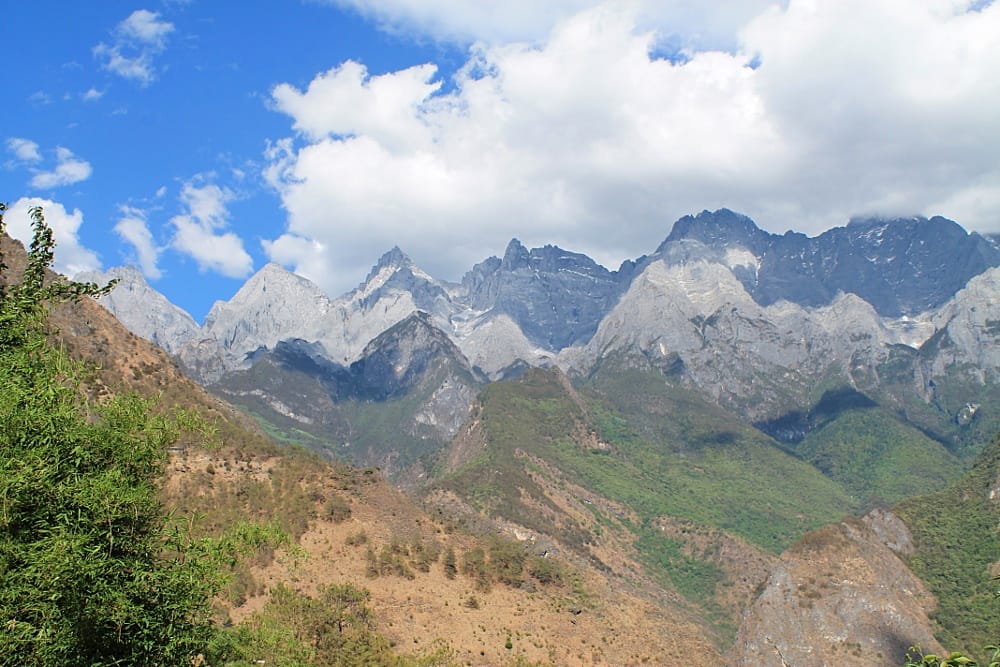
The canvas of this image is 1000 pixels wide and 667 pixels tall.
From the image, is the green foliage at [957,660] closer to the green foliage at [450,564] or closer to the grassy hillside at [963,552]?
the green foliage at [450,564]

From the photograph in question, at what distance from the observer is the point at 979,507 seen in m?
150

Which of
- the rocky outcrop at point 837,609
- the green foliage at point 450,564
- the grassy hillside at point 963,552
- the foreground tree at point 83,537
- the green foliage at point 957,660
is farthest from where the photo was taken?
the grassy hillside at point 963,552

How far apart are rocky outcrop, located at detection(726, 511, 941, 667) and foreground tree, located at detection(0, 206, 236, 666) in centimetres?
10366

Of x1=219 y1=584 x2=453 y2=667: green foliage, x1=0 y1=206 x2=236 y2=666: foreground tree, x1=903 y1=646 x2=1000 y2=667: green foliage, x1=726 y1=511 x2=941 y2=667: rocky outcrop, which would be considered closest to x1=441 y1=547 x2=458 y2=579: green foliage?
x1=219 y1=584 x2=453 y2=667: green foliage

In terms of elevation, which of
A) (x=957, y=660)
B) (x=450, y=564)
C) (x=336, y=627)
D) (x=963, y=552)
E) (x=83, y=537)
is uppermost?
(x=963, y=552)

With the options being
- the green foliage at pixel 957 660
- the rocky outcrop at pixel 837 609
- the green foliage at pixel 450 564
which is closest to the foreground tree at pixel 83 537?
the green foliage at pixel 957 660

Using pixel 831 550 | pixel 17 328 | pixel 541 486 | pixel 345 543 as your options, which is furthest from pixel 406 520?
pixel 541 486

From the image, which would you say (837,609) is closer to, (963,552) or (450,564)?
(963,552)

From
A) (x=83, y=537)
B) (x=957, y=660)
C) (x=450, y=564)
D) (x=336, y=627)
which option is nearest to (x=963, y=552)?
(x=450, y=564)

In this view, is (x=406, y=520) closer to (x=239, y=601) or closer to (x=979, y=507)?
(x=239, y=601)

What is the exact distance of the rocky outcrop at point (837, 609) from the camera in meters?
102

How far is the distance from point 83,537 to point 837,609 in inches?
4411

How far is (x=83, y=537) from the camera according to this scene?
57.4ft

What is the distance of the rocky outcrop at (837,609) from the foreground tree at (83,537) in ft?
340
